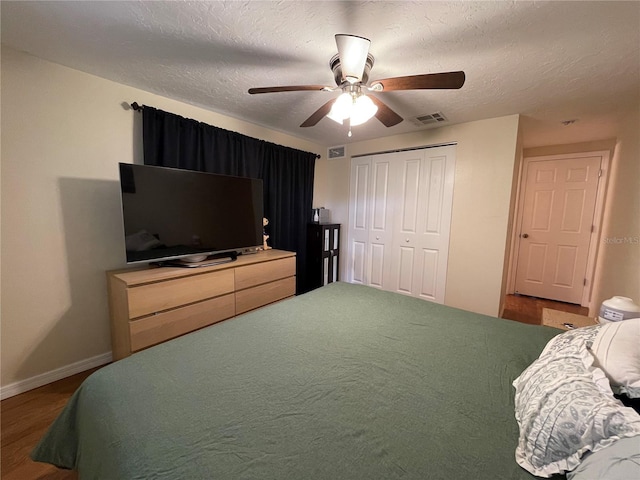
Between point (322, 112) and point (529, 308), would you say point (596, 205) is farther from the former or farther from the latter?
point (322, 112)

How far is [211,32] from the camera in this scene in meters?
1.45

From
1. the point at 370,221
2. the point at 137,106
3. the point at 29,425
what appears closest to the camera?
the point at 29,425

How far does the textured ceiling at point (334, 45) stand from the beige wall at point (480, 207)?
0.46 metres

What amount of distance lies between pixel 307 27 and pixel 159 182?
1516 millimetres

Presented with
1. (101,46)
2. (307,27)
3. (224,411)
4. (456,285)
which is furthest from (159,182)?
(456,285)

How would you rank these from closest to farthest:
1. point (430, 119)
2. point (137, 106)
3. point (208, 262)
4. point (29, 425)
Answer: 1. point (29, 425)
2. point (137, 106)
3. point (208, 262)
4. point (430, 119)

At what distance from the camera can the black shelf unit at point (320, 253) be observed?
141 inches

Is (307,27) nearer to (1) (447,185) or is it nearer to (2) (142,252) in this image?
(2) (142,252)

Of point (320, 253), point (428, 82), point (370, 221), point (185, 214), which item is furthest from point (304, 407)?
point (370, 221)

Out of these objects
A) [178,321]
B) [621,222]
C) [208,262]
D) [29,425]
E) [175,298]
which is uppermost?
[621,222]

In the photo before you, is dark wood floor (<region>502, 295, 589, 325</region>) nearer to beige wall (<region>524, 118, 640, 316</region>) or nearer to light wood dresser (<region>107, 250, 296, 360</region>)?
beige wall (<region>524, 118, 640, 316</region>)

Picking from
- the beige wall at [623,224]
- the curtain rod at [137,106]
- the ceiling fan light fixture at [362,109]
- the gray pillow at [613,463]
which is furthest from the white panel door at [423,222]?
the curtain rod at [137,106]

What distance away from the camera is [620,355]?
2.57 ft

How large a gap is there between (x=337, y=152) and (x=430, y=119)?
1.49 metres
